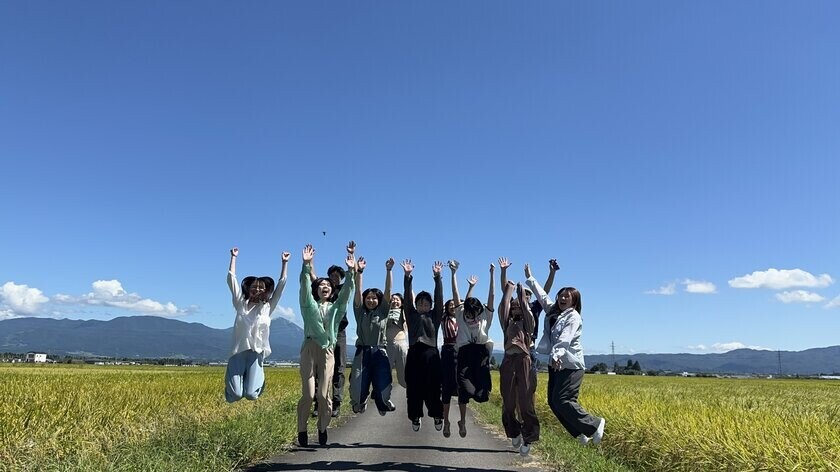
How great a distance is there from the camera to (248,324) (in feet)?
23.8

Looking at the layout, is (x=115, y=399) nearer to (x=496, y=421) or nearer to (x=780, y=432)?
(x=496, y=421)

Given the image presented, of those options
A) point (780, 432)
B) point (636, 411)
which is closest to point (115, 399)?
point (636, 411)

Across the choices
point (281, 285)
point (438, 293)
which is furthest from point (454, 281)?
point (281, 285)

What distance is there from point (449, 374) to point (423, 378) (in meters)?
0.44

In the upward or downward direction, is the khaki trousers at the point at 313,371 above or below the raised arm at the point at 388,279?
below

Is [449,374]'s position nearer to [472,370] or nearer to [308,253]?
[472,370]

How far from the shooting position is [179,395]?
15070mm

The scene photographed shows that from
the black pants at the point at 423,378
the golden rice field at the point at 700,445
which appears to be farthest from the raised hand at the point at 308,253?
the golden rice field at the point at 700,445

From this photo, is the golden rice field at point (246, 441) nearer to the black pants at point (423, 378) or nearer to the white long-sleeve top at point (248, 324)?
the white long-sleeve top at point (248, 324)

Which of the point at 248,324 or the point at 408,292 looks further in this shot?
the point at 408,292

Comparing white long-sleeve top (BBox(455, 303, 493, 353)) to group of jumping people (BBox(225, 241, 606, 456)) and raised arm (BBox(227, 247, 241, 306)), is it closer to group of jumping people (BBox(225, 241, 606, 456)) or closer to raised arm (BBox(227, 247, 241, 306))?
group of jumping people (BBox(225, 241, 606, 456))

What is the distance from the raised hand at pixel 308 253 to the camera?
761 cm

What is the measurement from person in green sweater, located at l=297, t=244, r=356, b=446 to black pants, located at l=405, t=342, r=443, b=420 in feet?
4.52

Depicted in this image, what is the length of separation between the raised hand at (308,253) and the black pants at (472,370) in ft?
9.06
